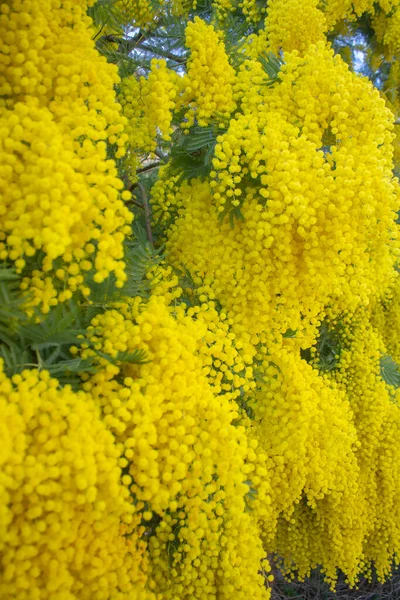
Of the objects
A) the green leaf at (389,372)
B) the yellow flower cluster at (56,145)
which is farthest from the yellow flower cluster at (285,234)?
the green leaf at (389,372)

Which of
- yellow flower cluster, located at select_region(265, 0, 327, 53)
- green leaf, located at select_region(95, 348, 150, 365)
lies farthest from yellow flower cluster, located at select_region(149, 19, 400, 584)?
yellow flower cluster, located at select_region(265, 0, 327, 53)

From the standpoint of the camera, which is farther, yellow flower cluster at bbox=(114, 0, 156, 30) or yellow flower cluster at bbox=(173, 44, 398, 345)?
yellow flower cluster at bbox=(114, 0, 156, 30)

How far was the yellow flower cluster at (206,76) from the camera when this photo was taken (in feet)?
5.82

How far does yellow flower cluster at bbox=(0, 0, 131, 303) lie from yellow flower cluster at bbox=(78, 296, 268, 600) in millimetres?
225

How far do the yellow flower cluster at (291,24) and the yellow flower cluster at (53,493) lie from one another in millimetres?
2167

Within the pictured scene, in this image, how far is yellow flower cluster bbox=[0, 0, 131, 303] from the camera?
3.54 ft

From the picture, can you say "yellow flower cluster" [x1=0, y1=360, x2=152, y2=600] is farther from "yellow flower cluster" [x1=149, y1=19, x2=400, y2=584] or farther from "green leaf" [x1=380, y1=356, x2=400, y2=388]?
"green leaf" [x1=380, y1=356, x2=400, y2=388]

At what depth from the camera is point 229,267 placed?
1754 millimetres

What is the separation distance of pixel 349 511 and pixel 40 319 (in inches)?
93.2

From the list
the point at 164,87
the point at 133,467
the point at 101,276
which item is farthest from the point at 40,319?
the point at 164,87

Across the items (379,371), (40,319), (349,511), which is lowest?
(349,511)

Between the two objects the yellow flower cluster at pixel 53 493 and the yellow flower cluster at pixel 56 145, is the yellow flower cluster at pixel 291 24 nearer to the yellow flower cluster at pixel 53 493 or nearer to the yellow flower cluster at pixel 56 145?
the yellow flower cluster at pixel 56 145

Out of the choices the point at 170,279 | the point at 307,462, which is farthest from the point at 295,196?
the point at 307,462

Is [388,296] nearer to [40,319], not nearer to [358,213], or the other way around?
[358,213]
